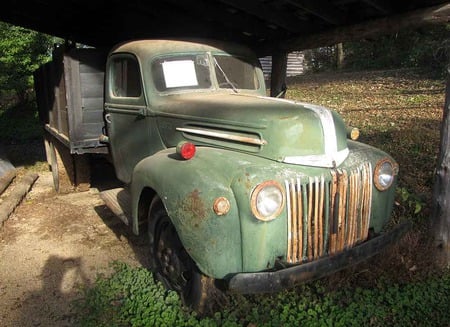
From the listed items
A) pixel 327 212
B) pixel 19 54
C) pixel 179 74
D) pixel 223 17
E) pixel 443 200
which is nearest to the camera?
pixel 327 212

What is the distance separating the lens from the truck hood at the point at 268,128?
112 inches

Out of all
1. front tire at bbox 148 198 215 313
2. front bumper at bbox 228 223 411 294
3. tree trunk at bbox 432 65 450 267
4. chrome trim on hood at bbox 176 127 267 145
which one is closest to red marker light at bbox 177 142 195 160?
chrome trim on hood at bbox 176 127 267 145

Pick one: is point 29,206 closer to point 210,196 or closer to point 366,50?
point 210,196

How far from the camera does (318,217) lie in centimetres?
271

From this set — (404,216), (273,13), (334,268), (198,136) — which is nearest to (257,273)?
(334,268)

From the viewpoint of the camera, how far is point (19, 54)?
37.0 feet

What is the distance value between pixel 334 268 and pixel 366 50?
69.1ft

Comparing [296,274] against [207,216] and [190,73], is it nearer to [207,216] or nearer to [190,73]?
[207,216]

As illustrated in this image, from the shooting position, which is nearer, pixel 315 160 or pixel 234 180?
pixel 234 180

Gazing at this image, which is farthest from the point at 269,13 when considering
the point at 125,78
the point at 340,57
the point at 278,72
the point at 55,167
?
the point at 340,57

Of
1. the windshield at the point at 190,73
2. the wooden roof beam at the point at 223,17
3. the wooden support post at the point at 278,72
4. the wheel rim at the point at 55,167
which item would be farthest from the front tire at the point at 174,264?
the wheel rim at the point at 55,167

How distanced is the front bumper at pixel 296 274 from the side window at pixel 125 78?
2.28 m

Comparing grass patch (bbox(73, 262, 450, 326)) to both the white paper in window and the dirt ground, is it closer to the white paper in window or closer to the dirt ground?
the dirt ground

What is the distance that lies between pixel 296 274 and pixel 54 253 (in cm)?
287
